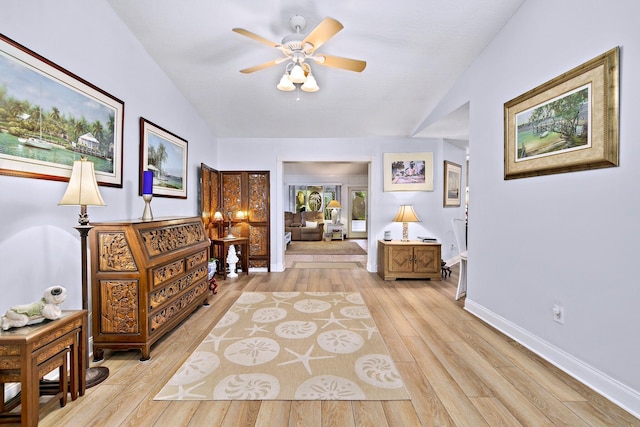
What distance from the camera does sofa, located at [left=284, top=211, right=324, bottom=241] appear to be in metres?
10.5

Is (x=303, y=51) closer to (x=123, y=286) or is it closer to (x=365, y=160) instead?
(x=123, y=286)

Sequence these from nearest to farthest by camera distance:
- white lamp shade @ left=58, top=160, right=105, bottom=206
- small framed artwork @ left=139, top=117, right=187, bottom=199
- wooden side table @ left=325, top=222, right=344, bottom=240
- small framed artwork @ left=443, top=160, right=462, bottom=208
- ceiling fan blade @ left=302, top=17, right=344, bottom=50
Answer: white lamp shade @ left=58, top=160, right=105, bottom=206 → ceiling fan blade @ left=302, top=17, right=344, bottom=50 → small framed artwork @ left=139, top=117, right=187, bottom=199 → small framed artwork @ left=443, top=160, right=462, bottom=208 → wooden side table @ left=325, top=222, right=344, bottom=240

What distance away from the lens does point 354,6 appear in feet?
8.75

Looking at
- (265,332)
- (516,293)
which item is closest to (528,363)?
(516,293)

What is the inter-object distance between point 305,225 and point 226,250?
227 inches

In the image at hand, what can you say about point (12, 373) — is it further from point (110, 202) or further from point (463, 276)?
point (463, 276)

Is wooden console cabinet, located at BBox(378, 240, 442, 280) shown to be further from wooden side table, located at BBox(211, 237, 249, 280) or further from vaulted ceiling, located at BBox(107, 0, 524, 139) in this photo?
wooden side table, located at BBox(211, 237, 249, 280)

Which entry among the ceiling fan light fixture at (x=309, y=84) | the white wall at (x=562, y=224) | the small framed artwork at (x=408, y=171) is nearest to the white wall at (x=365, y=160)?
the small framed artwork at (x=408, y=171)

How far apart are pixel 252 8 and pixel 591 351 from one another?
379 centimetres

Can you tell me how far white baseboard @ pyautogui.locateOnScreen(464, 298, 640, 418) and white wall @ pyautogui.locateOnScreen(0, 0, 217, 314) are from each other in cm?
374

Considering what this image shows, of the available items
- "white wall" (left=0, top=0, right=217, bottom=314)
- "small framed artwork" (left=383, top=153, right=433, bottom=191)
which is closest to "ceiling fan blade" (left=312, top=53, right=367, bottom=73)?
"white wall" (left=0, top=0, right=217, bottom=314)

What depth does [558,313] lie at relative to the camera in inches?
89.9

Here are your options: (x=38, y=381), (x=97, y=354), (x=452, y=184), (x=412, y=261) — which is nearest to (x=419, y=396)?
(x=38, y=381)

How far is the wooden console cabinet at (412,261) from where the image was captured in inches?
193
